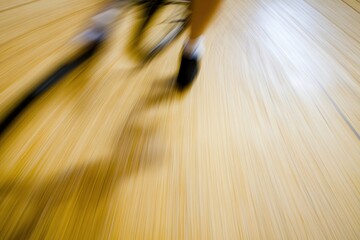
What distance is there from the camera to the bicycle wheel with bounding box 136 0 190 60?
90cm

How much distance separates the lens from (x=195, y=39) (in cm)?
71

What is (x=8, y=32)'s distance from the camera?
74cm

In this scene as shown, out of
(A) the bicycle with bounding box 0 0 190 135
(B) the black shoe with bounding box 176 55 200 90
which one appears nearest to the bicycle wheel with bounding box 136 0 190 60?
(A) the bicycle with bounding box 0 0 190 135

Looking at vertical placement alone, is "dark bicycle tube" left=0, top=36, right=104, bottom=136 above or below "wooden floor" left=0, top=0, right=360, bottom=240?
above

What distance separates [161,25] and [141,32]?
14 cm

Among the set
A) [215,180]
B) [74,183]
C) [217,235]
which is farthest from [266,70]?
[74,183]

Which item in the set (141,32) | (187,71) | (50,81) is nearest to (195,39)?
(187,71)

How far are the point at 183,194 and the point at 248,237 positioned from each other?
0.56 feet

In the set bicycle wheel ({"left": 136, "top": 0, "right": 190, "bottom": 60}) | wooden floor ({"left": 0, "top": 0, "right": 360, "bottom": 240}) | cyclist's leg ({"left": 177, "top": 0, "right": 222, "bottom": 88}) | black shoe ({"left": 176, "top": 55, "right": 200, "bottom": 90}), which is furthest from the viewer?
bicycle wheel ({"left": 136, "top": 0, "right": 190, "bottom": 60})

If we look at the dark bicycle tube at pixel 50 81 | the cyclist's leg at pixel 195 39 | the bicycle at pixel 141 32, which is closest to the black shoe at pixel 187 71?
the cyclist's leg at pixel 195 39

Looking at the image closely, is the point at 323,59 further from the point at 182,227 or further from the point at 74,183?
the point at 74,183

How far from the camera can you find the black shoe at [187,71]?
0.73 metres

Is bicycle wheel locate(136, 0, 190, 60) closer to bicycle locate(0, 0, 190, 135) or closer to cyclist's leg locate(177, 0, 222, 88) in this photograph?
bicycle locate(0, 0, 190, 135)

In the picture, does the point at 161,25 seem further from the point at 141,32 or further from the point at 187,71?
the point at 187,71
